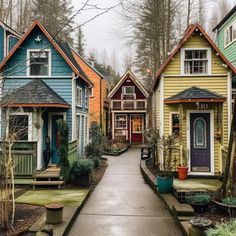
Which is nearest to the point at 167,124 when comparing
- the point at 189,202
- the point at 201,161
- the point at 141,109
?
the point at 201,161

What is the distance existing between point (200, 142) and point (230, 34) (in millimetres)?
8695

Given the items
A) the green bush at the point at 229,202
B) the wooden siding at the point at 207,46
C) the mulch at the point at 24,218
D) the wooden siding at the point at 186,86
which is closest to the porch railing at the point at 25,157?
the mulch at the point at 24,218

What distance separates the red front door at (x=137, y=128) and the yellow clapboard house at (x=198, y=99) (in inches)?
656

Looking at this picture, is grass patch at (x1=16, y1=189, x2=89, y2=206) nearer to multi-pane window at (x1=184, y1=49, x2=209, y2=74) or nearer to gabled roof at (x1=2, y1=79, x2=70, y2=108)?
Answer: gabled roof at (x1=2, y1=79, x2=70, y2=108)

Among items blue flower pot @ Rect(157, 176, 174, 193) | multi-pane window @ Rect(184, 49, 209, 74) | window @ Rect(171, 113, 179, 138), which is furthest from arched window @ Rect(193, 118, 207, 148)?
blue flower pot @ Rect(157, 176, 174, 193)

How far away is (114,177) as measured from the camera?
12258 millimetres

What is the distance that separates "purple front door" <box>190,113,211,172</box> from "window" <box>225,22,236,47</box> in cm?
690

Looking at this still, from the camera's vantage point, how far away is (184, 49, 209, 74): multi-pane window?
37.7ft

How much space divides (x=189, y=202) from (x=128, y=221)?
1659 millimetres

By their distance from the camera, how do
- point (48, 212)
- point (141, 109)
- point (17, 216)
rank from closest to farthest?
point (48, 212)
point (17, 216)
point (141, 109)

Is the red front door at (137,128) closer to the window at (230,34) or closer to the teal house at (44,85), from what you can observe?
the window at (230,34)

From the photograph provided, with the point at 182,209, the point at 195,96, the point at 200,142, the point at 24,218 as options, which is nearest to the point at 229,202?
the point at 182,209

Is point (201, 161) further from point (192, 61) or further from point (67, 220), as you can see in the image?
point (67, 220)

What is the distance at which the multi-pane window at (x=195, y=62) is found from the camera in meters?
11.5
